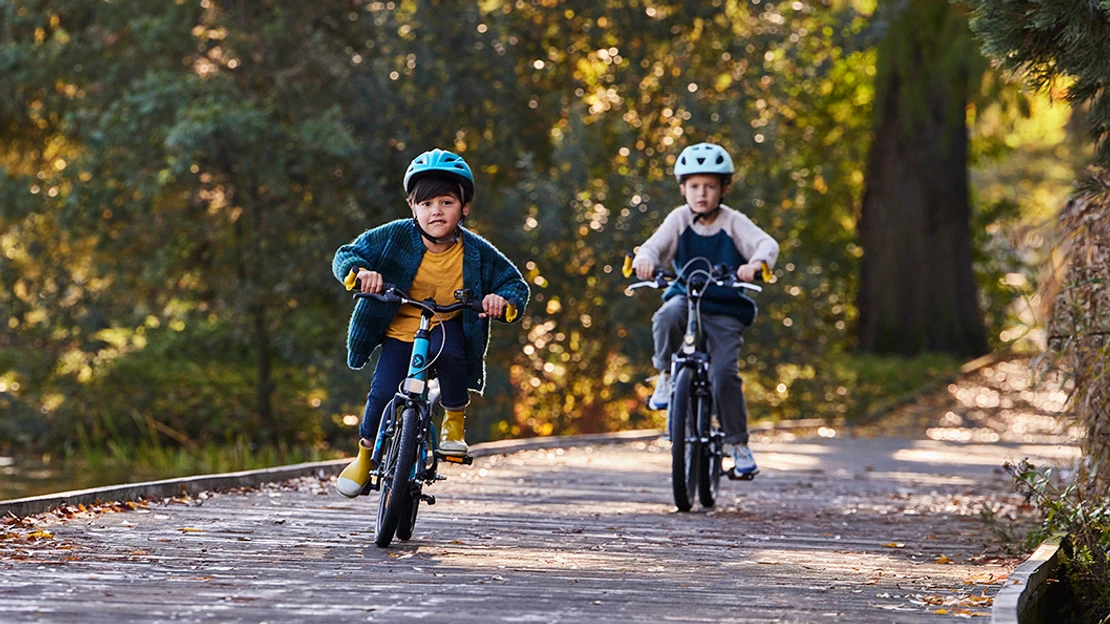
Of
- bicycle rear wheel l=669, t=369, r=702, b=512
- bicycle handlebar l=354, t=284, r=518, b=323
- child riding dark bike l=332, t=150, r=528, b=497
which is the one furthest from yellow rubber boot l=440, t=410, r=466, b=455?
bicycle rear wheel l=669, t=369, r=702, b=512

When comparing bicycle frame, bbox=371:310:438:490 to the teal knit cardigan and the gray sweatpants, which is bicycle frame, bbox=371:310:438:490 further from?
the gray sweatpants

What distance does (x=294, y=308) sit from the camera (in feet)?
61.5

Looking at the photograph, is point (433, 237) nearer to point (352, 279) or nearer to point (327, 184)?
point (352, 279)

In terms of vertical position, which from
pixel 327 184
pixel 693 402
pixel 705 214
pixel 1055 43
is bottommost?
pixel 693 402

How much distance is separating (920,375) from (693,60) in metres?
7.44

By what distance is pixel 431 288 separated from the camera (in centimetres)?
717

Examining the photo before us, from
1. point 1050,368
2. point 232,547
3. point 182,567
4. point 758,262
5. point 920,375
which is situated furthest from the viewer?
point 920,375

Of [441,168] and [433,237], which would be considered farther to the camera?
[433,237]

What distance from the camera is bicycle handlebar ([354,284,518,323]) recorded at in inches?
267

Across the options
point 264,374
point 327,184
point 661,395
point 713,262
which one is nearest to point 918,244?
point 264,374

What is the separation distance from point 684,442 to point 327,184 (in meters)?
10.1

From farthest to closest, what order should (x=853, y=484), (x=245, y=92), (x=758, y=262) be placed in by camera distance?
(x=245, y=92)
(x=853, y=484)
(x=758, y=262)

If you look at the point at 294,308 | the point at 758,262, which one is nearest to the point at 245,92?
the point at 294,308

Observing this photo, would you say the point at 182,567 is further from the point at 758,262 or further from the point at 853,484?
the point at 853,484
